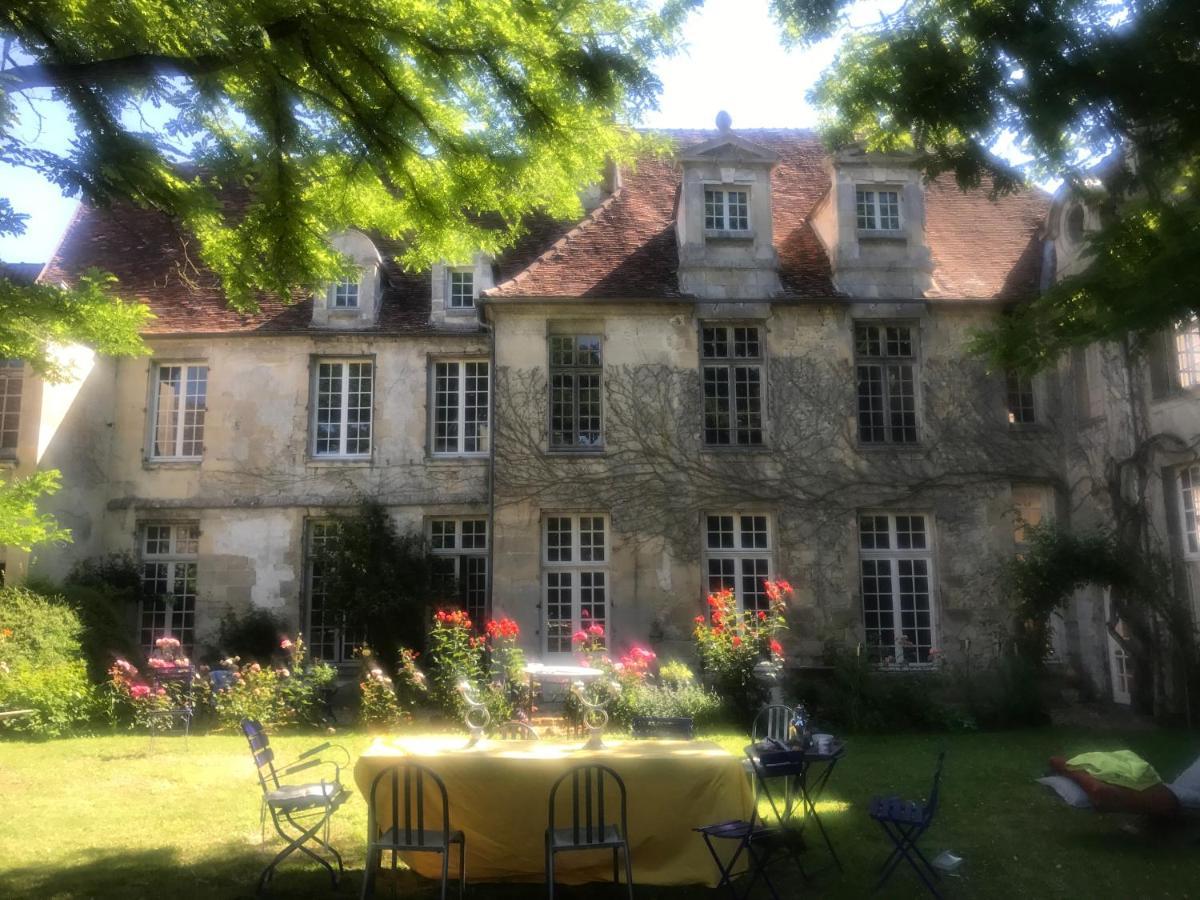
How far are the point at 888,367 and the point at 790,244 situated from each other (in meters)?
2.71

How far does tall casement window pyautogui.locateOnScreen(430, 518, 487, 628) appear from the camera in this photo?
603 inches

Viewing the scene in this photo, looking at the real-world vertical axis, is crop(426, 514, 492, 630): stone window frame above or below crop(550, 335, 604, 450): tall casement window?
below

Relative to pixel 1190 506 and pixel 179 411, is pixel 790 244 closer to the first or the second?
pixel 1190 506

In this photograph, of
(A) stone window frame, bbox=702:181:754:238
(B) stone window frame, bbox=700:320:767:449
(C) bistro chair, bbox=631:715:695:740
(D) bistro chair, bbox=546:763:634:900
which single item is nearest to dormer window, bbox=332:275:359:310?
(B) stone window frame, bbox=700:320:767:449

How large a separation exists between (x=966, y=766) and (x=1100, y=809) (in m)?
2.77

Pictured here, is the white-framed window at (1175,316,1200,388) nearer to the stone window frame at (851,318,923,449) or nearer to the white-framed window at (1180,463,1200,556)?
the white-framed window at (1180,463,1200,556)

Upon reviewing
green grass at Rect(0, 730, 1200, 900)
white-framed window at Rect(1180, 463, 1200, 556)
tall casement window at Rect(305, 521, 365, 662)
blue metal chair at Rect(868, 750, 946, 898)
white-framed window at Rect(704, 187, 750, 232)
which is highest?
white-framed window at Rect(704, 187, 750, 232)

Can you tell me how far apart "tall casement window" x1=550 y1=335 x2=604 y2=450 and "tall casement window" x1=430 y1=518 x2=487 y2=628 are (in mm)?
2092

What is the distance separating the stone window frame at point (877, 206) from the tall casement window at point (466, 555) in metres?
7.89

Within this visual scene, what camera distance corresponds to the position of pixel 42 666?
A: 1277 cm

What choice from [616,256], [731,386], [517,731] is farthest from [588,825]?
[616,256]

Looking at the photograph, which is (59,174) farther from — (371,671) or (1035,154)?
(371,671)

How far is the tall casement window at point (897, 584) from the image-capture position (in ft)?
47.8

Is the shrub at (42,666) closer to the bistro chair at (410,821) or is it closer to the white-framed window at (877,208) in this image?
the bistro chair at (410,821)
